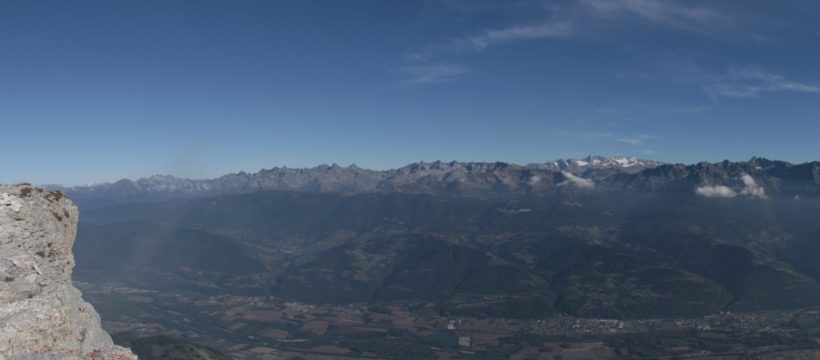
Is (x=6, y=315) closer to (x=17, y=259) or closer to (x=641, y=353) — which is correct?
(x=17, y=259)

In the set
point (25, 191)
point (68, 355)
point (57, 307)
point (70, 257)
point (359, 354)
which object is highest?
point (25, 191)

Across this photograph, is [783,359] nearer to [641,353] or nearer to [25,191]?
[641,353]

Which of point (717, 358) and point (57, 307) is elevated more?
point (57, 307)

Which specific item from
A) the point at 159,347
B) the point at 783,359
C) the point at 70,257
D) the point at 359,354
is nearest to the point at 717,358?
the point at 783,359

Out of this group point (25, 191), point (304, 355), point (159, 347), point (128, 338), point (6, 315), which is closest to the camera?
point (6, 315)

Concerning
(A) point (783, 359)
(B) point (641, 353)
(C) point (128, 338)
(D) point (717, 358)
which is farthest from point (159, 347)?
(A) point (783, 359)

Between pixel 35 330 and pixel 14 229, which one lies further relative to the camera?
pixel 14 229

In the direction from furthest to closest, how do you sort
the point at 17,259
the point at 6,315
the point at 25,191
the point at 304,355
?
the point at 304,355, the point at 25,191, the point at 17,259, the point at 6,315
